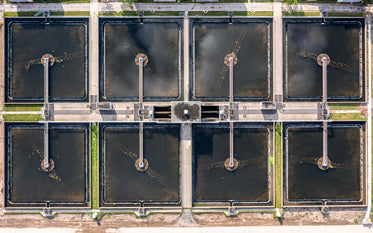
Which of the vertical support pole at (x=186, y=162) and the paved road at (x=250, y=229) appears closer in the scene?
the vertical support pole at (x=186, y=162)

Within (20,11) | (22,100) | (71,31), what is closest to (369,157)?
(71,31)

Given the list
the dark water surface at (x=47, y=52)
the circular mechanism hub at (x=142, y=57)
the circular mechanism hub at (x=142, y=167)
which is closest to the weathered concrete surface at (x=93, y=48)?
the dark water surface at (x=47, y=52)

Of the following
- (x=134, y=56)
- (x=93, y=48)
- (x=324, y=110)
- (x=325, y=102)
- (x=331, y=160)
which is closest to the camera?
(x=324, y=110)

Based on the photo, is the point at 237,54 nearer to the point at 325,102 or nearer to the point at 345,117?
the point at 325,102

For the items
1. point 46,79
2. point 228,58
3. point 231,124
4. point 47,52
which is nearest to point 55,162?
point 46,79

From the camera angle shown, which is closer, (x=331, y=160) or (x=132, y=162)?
(x=331, y=160)

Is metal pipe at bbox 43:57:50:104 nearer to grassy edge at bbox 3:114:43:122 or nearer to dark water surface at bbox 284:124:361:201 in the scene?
grassy edge at bbox 3:114:43:122

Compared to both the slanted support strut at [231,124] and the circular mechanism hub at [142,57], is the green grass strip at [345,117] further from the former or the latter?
the circular mechanism hub at [142,57]
